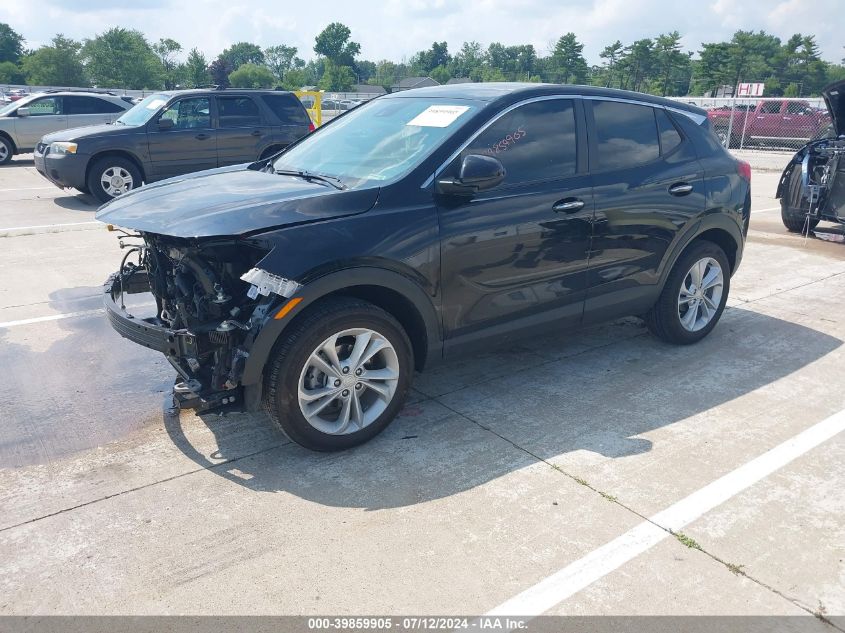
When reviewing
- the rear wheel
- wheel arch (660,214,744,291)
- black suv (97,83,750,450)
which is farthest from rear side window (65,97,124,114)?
wheel arch (660,214,744,291)

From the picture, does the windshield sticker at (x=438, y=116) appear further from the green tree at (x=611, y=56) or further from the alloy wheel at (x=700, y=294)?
the green tree at (x=611, y=56)

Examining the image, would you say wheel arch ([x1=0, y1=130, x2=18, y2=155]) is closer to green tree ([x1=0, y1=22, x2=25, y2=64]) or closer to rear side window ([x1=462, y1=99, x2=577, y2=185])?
rear side window ([x1=462, y1=99, x2=577, y2=185])

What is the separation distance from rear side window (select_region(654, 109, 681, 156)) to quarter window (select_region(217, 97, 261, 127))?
865 cm

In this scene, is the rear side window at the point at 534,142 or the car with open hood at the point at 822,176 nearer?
the rear side window at the point at 534,142

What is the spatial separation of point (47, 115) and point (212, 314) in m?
15.5

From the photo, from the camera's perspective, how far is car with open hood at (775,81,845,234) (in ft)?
29.1

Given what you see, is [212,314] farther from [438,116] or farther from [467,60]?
[467,60]

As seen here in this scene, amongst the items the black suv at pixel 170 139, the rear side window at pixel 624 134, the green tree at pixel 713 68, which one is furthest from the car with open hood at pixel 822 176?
the green tree at pixel 713 68

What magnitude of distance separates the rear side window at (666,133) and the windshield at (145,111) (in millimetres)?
9000

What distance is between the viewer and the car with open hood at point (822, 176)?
888cm

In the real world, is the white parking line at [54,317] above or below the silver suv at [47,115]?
below

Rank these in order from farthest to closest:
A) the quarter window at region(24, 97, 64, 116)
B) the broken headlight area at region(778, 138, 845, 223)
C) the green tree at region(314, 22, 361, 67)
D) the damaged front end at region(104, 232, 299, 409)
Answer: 1. the green tree at region(314, 22, 361, 67)
2. the quarter window at region(24, 97, 64, 116)
3. the broken headlight area at region(778, 138, 845, 223)
4. the damaged front end at region(104, 232, 299, 409)

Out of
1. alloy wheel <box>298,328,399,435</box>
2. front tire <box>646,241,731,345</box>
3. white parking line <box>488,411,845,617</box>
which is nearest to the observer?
white parking line <box>488,411,845,617</box>

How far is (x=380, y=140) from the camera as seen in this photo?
436cm
